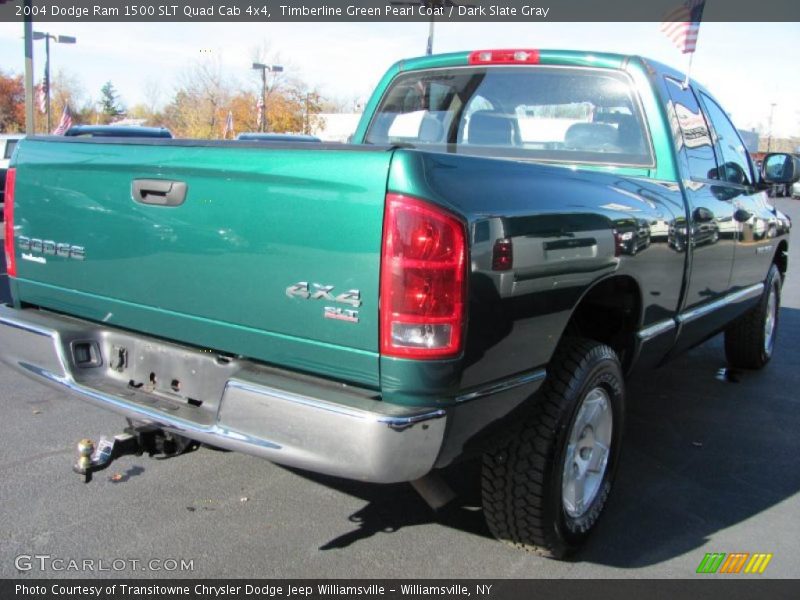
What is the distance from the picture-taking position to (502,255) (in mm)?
2363

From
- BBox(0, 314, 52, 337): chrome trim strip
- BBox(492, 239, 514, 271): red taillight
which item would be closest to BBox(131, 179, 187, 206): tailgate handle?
BBox(0, 314, 52, 337): chrome trim strip

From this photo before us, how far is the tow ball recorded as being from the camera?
280 centimetres

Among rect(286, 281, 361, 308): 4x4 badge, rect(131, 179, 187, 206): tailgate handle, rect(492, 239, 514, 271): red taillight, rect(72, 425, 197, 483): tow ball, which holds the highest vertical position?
rect(131, 179, 187, 206): tailgate handle

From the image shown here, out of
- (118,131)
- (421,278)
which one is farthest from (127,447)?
(118,131)

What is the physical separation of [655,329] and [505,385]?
137 cm

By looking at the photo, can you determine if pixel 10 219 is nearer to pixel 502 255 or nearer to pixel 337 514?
pixel 337 514

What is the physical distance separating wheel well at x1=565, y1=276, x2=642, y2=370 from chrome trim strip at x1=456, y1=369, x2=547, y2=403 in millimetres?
578

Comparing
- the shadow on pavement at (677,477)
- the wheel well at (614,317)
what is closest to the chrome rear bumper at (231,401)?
the shadow on pavement at (677,477)

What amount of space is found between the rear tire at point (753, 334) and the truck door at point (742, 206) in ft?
1.07

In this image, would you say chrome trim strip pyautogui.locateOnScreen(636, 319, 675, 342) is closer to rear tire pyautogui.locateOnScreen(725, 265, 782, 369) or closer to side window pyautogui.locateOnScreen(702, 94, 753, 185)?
side window pyautogui.locateOnScreen(702, 94, 753, 185)

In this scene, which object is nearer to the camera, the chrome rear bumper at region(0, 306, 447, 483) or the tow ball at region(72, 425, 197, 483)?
the chrome rear bumper at region(0, 306, 447, 483)

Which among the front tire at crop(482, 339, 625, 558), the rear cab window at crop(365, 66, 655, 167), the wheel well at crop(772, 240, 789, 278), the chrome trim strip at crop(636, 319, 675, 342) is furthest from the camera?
the wheel well at crop(772, 240, 789, 278)
